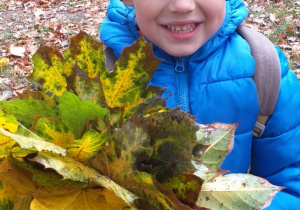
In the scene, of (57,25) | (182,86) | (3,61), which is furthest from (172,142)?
(57,25)

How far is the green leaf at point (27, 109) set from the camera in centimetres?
49

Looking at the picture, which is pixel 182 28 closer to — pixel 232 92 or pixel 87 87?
pixel 232 92

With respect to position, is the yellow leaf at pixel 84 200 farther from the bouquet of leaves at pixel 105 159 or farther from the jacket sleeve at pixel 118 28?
the jacket sleeve at pixel 118 28

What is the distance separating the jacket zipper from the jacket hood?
0.08 metres

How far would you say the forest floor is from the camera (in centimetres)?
412

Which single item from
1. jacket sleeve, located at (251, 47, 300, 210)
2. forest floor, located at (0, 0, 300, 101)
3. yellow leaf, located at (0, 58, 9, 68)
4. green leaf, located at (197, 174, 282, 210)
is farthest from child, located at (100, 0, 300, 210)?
yellow leaf, located at (0, 58, 9, 68)

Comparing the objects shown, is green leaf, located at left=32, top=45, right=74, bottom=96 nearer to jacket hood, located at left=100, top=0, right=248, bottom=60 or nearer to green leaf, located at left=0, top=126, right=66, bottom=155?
green leaf, located at left=0, top=126, right=66, bottom=155

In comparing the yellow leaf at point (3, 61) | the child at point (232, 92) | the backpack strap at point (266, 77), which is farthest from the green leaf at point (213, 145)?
the yellow leaf at point (3, 61)

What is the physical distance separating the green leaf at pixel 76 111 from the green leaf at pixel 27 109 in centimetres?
4

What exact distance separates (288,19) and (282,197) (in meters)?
3.70

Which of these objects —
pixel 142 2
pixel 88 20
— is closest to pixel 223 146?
pixel 142 2

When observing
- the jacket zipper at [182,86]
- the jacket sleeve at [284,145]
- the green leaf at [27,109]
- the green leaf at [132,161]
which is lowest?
the jacket sleeve at [284,145]

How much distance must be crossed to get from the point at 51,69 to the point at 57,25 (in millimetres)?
5320

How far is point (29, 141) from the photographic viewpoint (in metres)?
0.42
